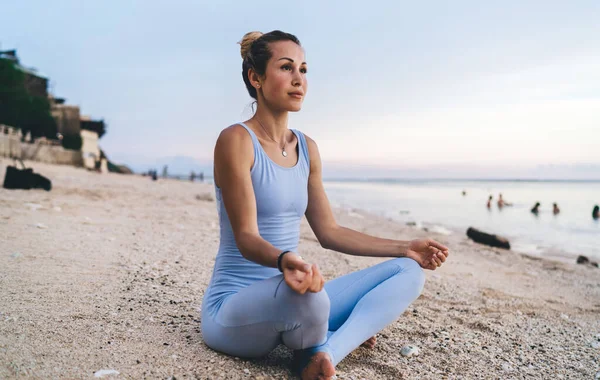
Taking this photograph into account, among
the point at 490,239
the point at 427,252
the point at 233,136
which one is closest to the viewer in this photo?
the point at 233,136

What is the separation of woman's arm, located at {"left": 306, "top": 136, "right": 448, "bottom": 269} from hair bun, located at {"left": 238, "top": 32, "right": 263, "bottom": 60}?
2.23 ft

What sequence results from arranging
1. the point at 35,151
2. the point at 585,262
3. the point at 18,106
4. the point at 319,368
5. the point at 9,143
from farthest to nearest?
1. the point at 18,106
2. the point at 35,151
3. the point at 9,143
4. the point at 585,262
5. the point at 319,368

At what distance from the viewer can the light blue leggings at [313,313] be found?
2.12 m

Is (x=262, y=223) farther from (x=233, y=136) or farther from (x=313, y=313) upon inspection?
(x=313, y=313)

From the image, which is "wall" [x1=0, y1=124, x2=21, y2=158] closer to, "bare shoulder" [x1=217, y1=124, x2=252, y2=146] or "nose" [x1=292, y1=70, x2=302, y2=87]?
"bare shoulder" [x1=217, y1=124, x2=252, y2=146]

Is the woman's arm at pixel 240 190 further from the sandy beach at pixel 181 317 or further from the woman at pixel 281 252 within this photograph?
the sandy beach at pixel 181 317

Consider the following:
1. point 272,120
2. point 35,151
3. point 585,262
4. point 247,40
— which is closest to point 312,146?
point 272,120

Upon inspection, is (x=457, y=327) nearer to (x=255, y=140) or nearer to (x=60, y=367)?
(x=255, y=140)

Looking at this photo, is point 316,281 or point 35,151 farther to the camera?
point 35,151

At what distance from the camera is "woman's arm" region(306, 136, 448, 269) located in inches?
111

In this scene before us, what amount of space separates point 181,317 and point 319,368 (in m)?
1.40

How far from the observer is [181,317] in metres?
3.24

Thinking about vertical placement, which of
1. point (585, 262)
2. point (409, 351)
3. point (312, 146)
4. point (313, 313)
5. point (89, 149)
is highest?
point (312, 146)

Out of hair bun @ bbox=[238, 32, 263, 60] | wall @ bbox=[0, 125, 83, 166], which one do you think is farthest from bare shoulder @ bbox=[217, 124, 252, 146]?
wall @ bbox=[0, 125, 83, 166]
